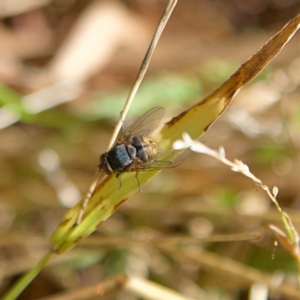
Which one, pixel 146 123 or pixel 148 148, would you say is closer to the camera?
pixel 148 148

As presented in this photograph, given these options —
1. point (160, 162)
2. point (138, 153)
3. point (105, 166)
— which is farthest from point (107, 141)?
point (160, 162)

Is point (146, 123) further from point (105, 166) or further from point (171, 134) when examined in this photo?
point (171, 134)

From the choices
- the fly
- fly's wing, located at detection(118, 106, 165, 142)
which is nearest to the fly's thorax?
the fly

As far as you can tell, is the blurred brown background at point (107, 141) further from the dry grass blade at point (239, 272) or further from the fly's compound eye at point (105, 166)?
the fly's compound eye at point (105, 166)

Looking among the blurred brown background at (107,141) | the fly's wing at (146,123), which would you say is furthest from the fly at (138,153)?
the blurred brown background at (107,141)

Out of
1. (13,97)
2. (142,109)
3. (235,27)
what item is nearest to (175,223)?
(142,109)

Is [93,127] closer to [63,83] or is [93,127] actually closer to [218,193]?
[63,83]

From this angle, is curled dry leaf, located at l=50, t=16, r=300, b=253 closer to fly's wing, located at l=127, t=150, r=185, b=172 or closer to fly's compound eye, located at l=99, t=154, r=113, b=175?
fly's wing, located at l=127, t=150, r=185, b=172
